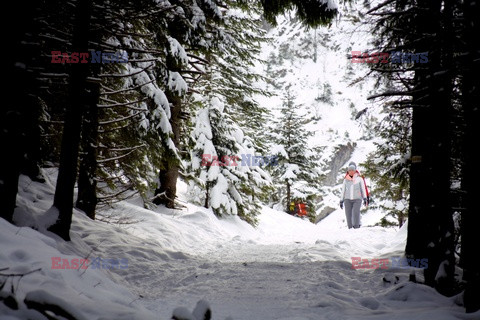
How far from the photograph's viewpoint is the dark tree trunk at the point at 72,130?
4.54 metres

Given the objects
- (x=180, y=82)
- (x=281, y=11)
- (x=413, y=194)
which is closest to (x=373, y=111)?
(x=413, y=194)

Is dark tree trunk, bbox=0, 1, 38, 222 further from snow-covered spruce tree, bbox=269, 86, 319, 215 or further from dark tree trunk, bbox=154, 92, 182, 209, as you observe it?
snow-covered spruce tree, bbox=269, 86, 319, 215

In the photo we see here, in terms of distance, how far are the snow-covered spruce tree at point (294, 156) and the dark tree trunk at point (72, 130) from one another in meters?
19.5

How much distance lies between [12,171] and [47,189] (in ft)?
10.1

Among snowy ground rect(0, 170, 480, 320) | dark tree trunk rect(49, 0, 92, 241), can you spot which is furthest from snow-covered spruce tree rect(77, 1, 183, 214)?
dark tree trunk rect(49, 0, 92, 241)

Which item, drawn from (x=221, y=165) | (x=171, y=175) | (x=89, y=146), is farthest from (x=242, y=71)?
(x=89, y=146)

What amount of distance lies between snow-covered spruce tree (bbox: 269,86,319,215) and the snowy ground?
1504cm

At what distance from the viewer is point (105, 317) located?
229cm

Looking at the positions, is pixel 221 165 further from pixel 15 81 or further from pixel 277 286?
pixel 15 81

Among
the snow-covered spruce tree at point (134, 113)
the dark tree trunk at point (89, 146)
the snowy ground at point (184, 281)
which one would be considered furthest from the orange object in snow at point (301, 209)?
the dark tree trunk at point (89, 146)

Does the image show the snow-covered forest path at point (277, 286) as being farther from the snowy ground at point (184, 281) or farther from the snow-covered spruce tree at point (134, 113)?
the snow-covered spruce tree at point (134, 113)

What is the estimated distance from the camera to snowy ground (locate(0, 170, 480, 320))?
2.68m

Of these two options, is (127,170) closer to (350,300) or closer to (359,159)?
(350,300)

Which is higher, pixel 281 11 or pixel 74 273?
pixel 281 11
